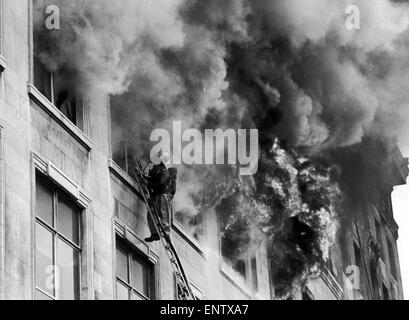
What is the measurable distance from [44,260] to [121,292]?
156 inches

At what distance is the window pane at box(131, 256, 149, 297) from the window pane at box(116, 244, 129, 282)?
0.35 m

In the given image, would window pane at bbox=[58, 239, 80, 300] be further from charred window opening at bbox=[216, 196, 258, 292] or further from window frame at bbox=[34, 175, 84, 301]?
charred window opening at bbox=[216, 196, 258, 292]

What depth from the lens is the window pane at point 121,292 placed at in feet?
123

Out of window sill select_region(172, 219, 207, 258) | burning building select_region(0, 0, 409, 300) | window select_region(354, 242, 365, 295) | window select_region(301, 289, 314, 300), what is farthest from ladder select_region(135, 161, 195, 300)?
window select_region(354, 242, 365, 295)

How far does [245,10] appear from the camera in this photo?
Answer: 4503cm

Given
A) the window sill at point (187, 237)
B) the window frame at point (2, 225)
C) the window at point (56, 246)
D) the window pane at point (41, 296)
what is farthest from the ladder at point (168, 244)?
the window frame at point (2, 225)

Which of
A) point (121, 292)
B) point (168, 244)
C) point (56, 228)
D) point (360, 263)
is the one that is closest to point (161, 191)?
point (168, 244)

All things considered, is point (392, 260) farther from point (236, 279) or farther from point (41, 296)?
point (41, 296)

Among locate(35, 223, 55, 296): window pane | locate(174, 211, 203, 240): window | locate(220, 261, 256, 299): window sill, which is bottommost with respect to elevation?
locate(35, 223, 55, 296): window pane

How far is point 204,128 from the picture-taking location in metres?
43.2

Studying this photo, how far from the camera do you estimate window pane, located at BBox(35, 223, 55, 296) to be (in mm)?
33812

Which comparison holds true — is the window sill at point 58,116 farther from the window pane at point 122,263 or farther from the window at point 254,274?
the window at point 254,274

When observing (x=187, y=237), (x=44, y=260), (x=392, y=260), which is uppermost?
(x=392, y=260)

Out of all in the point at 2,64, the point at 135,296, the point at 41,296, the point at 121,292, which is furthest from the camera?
the point at 135,296
